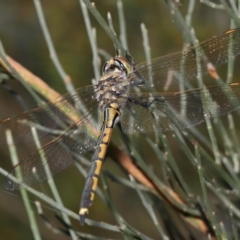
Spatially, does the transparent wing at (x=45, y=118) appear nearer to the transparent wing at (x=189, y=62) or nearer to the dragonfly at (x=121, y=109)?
the dragonfly at (x=121, y=109)

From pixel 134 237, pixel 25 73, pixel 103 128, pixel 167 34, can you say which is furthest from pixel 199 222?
pixel 167 34

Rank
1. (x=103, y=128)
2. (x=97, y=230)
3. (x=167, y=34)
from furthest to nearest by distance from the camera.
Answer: (x=97, y=230)
(x=167, y=34)
(x=103, y=128)

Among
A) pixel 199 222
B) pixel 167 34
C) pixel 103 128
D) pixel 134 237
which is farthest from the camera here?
pixel 167 34

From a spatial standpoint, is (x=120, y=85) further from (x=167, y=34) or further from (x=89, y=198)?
(x=167, y=34)

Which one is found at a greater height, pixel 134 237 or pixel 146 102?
pixel 146 102

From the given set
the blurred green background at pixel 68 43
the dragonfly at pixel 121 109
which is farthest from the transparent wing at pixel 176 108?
the blurred green background at pixel 68 43

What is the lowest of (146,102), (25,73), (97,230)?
(97,230)

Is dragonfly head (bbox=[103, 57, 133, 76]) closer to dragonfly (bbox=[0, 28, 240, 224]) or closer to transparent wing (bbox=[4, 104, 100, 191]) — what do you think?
dragonfly (bbox=[0, 28, 240, 224])

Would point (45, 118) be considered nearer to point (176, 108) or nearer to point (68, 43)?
point (176, 108)
